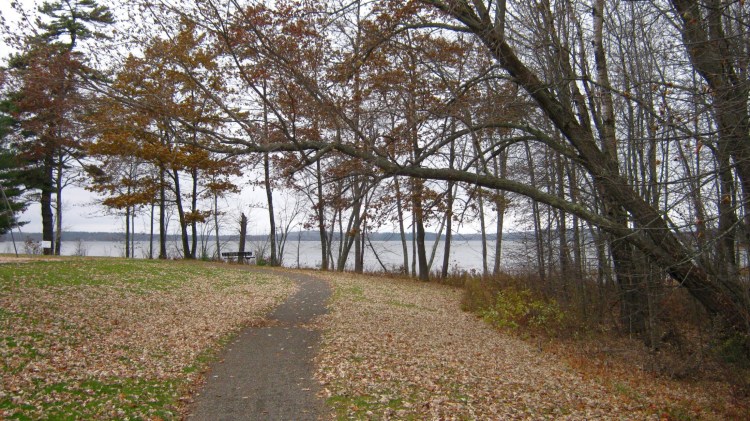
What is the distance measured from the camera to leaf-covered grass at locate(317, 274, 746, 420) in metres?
6.27

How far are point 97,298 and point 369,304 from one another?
6.34m

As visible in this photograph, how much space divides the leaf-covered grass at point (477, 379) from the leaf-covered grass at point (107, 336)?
1949 mm

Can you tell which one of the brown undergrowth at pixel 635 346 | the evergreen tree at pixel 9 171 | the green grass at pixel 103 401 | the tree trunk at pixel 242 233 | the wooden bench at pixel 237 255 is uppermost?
the evergreen tree at pixel 9 171

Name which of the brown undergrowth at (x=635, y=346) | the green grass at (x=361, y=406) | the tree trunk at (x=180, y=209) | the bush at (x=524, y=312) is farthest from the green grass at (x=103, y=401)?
the tree trunk at (x=180, y=209)

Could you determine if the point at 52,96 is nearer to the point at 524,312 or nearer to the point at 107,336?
the point at 107,336

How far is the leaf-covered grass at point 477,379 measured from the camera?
6273mm

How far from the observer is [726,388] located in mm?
8094

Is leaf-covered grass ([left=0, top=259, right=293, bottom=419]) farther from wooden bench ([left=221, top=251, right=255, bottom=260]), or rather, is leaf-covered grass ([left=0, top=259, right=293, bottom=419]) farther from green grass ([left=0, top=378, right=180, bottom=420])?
wooden bench ([left=221, top=251, right=255, bottom=260])

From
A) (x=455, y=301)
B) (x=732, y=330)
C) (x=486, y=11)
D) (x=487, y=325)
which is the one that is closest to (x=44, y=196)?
(x=455, y=301)

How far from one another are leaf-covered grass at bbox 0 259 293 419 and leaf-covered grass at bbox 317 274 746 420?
195 cm

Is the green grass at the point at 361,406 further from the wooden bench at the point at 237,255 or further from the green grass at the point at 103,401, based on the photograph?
the wooden bench at the point at 237,255

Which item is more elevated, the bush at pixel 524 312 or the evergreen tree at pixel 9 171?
the evergreen tree at pixel 9 171

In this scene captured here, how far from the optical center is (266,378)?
6883mm

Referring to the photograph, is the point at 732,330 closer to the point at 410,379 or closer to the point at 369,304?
the point at 410,379
